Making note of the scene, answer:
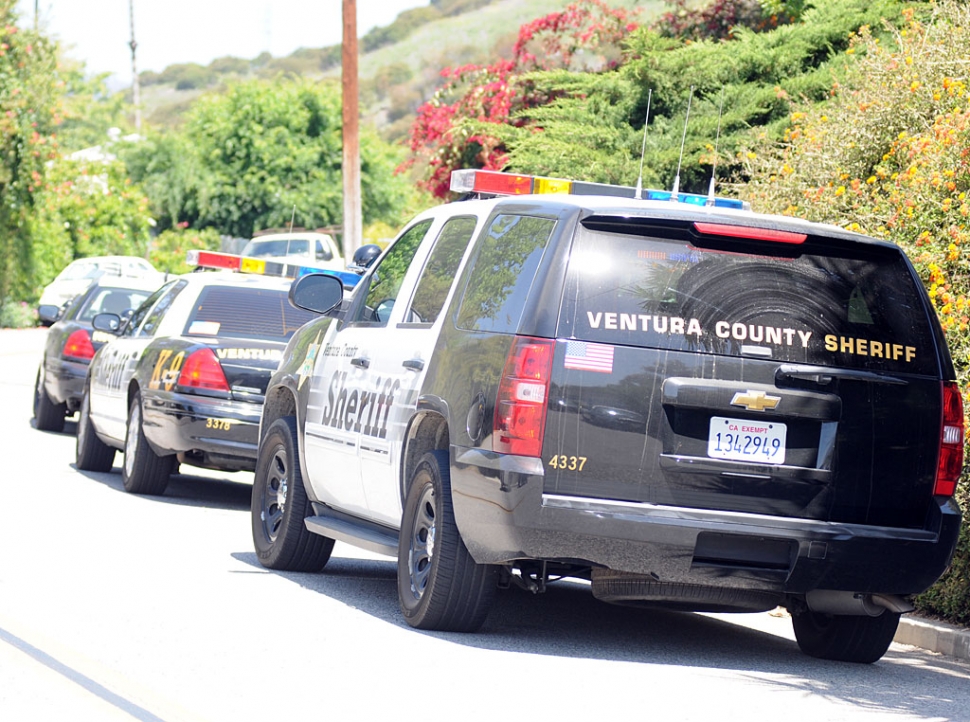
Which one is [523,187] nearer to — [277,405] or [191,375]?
[277,405]

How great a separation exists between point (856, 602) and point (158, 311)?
300 inches

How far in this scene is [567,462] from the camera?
6602 mm

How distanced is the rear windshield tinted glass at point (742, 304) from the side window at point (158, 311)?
696cm

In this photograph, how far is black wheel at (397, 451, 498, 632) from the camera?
7066mm

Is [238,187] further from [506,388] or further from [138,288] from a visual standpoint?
[506,388]

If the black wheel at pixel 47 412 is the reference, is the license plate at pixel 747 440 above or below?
above

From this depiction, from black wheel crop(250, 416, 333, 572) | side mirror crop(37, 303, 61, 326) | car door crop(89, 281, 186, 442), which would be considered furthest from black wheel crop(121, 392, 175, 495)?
side mirror crop(37, 303, 61, 326)

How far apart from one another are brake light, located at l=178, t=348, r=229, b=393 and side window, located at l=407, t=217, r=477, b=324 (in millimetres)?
4075

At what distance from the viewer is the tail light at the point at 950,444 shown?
7020 mm

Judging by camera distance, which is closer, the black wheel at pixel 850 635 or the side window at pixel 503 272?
the side window at pixel 503 272

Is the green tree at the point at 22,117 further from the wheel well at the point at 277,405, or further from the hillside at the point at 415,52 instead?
the hillside at the point at 415,52

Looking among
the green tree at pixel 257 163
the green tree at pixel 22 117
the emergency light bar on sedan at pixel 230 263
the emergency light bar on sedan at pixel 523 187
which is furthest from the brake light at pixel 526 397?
the green tree at pixel 257 163

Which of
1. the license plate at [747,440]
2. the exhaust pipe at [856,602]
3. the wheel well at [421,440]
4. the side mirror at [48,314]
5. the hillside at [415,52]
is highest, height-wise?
the hillside at [415,52]

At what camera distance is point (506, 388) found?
667 centimetres
